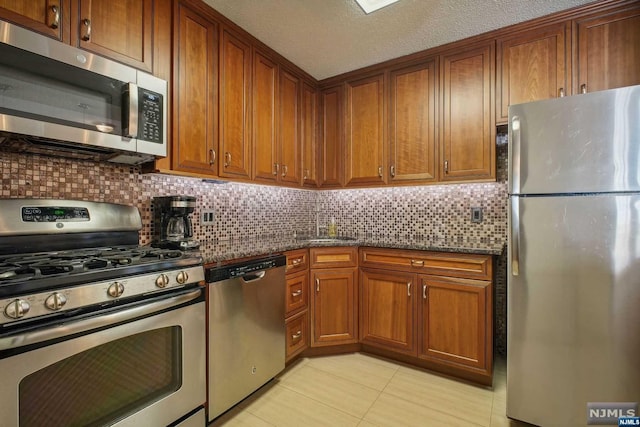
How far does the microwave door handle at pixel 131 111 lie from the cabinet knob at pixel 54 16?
32 centimetres

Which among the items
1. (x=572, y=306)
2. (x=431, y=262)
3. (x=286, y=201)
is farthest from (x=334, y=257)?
(x=572, y=306)

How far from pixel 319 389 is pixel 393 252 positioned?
106 cm

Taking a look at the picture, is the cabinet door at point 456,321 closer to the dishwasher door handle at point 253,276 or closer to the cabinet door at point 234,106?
the dishwasher door handle at point 253,276

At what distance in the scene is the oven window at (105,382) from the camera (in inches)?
37.9

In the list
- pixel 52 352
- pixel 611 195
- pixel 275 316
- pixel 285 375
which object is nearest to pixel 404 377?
pixel 285 375

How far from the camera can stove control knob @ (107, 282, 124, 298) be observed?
42.8 inches

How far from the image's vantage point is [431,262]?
6.82 feet

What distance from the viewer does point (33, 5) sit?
46.9 inches

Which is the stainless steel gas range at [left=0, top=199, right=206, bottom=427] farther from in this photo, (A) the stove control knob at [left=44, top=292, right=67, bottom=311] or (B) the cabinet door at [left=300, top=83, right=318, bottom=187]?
(B) the cabinet door at [left=300, top=83, right=318, bottom=187]

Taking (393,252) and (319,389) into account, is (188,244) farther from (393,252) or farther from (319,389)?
(393,252)


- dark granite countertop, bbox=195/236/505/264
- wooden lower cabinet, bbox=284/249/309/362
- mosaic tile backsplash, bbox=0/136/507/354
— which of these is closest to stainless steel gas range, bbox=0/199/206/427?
mosaic tile backsplash, bbox=0/136/507/354

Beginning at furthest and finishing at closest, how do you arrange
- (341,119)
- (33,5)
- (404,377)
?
(341,119) → (404,377) → (33,5)

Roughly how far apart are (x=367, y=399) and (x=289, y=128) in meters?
2.12

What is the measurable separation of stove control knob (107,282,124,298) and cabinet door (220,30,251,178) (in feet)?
3.37
